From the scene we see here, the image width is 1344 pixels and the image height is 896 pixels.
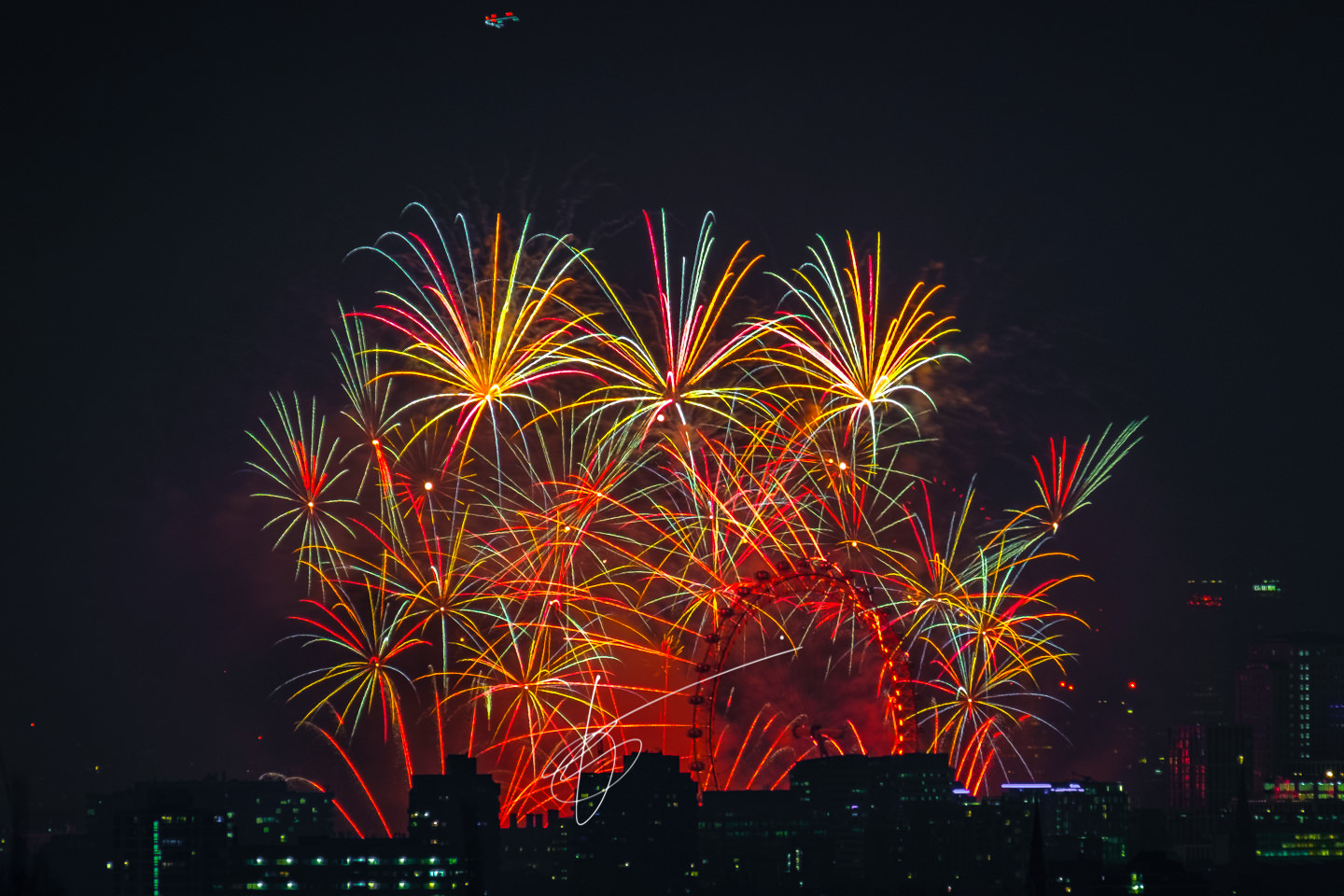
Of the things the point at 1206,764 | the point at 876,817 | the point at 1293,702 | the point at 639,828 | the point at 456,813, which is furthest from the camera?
the point at 1293,702

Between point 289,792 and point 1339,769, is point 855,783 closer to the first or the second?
point 289,792

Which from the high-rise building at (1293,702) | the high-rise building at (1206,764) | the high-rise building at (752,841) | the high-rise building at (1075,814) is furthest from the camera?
the high-rise building at (1293,702)

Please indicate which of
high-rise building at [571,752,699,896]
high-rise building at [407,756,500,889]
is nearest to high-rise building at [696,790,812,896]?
high-rise building at [571,752,699,896]

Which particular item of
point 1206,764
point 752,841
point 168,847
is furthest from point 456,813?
point 1206,764

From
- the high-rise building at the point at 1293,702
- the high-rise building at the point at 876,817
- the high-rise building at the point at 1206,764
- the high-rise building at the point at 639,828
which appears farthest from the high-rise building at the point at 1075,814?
the high-rise building at the point at 1293,702

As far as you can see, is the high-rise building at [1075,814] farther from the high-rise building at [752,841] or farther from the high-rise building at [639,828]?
the high-rise building at [639,828]

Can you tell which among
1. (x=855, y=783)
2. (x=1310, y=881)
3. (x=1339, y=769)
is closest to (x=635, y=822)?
(x=855, y=783)

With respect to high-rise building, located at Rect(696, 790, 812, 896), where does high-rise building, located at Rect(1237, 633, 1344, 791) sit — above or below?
above

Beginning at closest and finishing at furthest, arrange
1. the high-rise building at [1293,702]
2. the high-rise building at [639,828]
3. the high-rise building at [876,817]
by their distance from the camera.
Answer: the high-rise building at [639,828] < the high-rise building at [876,817] < the high-rise building at [1293,702]

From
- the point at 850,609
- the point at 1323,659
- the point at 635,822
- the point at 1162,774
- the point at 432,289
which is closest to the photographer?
the point at 432,289

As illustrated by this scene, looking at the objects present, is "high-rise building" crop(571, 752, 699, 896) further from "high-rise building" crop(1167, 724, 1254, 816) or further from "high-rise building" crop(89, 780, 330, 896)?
"high-rise building" crop(1167, 724, 1254, 816)

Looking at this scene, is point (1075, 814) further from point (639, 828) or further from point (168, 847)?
point (168, 847)
